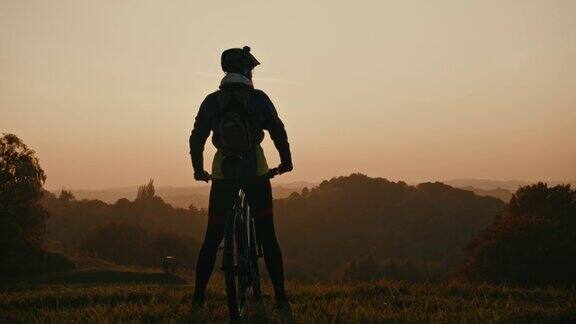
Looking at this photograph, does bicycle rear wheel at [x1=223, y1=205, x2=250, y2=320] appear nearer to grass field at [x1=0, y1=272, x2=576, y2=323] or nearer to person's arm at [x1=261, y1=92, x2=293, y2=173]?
grass field at [x1=0, y1=272, x2=576, y2=323]

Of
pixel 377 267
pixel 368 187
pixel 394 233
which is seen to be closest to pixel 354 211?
pixel 368 187

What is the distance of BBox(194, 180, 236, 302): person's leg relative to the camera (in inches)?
253

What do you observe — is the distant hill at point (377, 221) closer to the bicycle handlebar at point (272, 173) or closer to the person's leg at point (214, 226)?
the person's leg at point (214, 226)

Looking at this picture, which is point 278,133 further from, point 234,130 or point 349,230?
point 349,230

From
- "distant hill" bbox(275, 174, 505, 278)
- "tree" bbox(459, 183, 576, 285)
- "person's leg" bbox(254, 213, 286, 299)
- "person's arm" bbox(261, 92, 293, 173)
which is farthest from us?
"distant hill" bbox(275, 174, 505, 278)

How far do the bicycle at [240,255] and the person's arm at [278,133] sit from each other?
0.14 m

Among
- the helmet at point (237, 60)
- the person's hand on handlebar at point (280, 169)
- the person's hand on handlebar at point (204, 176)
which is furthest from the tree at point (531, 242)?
the helmet at point (237, 60)

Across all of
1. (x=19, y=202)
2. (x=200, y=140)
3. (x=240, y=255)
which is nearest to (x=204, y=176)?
(x=200, y=140)

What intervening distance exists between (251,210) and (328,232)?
5055 inches

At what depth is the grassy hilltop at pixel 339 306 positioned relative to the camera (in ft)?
22.0

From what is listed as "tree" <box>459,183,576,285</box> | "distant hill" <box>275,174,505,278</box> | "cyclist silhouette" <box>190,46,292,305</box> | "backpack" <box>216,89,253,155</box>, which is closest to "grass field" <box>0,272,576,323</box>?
"cyclist silhouette" <box>190,46,292,305</box>

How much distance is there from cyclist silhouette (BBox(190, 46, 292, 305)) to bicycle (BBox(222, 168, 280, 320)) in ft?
0.45

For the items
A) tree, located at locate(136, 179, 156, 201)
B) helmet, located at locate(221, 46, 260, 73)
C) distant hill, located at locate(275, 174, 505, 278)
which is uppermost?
tree, located at locate(136, 179, 156, 201)

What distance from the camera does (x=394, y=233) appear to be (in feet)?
404
